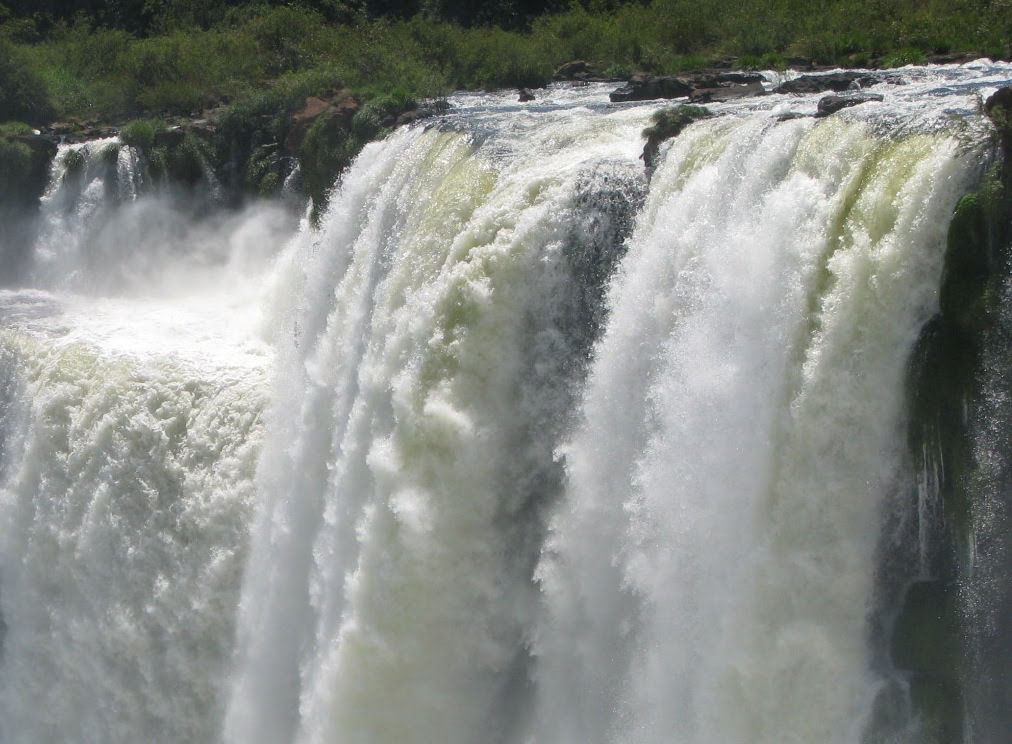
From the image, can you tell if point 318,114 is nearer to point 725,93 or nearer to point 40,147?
point 40,147

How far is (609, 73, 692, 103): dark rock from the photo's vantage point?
1500 centimetres

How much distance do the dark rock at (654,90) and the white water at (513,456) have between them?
6.71 feet

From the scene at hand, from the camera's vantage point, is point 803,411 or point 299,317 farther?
point 299,317

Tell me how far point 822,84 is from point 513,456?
7.34 metres

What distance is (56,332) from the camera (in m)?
13.8

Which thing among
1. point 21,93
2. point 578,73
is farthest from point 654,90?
point 21,93

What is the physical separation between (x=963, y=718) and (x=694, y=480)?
2.00m

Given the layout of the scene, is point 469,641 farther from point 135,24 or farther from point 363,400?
point 135,24

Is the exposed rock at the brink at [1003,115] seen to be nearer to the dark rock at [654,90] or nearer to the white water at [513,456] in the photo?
the white water at [513,456]

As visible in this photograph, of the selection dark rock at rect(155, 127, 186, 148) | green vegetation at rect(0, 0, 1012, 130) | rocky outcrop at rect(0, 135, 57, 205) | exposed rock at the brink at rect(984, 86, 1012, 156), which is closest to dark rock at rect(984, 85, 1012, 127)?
exposed rock at the brink at rect(984, 86, 1012, 156)

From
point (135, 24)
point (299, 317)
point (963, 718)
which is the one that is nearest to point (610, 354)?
point (963, 718)

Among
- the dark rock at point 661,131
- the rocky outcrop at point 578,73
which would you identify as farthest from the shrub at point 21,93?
the dark rock at point 661,131

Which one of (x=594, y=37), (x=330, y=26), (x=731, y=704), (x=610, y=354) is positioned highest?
(x=330, y=26)

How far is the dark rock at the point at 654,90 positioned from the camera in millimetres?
15000
